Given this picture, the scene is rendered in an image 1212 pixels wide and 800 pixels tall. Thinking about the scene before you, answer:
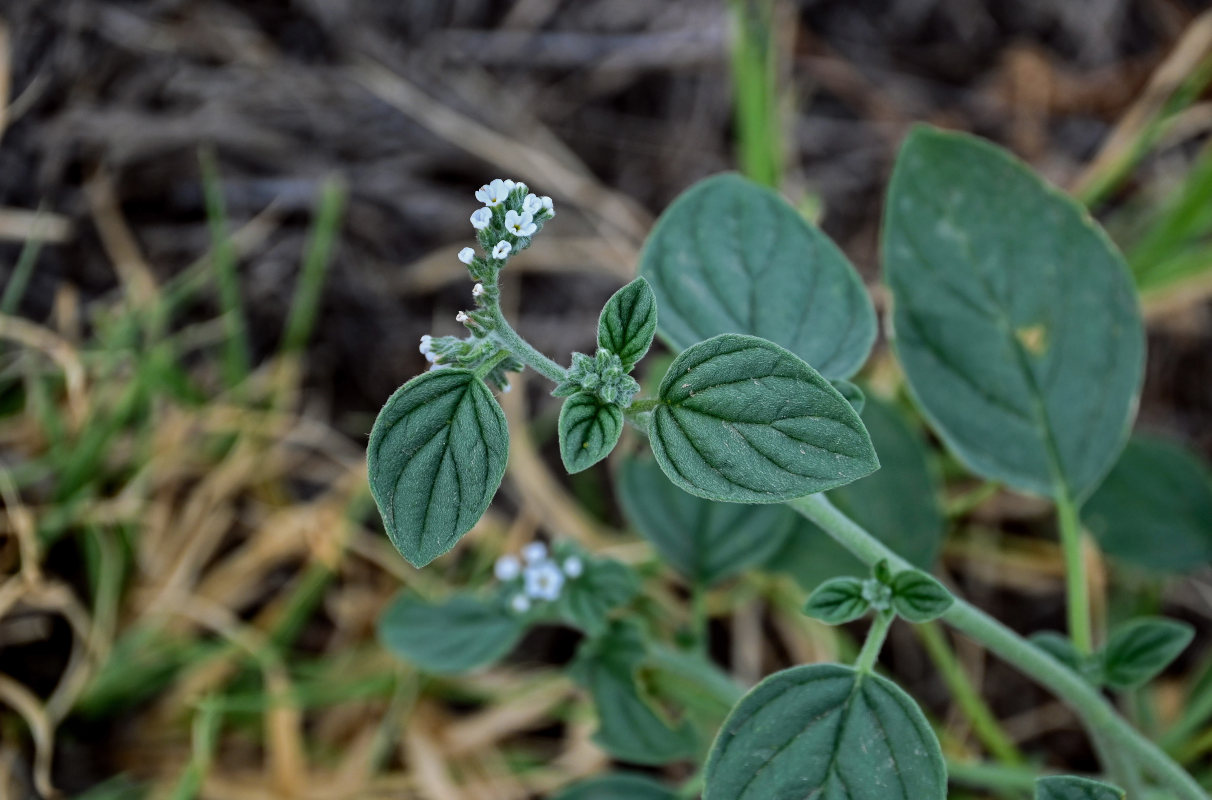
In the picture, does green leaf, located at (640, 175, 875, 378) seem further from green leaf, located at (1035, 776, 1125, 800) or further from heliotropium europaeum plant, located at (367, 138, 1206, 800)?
green leaf, located at (1035, 776, 1125, 800)

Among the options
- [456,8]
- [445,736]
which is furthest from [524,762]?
[456,8]

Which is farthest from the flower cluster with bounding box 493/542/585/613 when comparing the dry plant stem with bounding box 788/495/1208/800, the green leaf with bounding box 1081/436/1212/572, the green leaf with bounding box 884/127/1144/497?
the green leaf with bounding box 1081/436/1212/572

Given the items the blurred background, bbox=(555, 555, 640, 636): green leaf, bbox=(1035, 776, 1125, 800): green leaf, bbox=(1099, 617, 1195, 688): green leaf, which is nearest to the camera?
bbox=(1035, 776, 1125, 800): green leaf

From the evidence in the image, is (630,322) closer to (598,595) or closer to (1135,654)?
(598,595)

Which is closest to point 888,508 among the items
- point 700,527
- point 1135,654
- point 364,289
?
point 700,527

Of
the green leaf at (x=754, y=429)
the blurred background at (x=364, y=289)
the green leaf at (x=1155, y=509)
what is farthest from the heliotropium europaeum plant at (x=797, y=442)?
the blurred background at (x=364, y=289)
